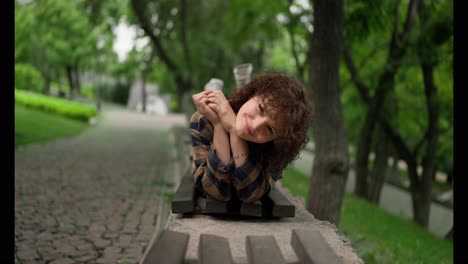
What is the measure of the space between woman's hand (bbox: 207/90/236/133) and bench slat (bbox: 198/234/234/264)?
2.40ft

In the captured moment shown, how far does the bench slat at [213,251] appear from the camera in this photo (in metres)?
2.06

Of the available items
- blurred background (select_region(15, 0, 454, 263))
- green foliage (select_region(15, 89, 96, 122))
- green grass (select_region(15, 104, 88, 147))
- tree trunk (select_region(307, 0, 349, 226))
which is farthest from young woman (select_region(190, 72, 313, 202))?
green foliage (select_region(15, 89, 96, 122))

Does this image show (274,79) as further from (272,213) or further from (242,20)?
(242,20)

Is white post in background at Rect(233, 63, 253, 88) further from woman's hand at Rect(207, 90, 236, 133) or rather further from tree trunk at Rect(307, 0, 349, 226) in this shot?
woman's hand at Rect(207, 90, 236, 133)

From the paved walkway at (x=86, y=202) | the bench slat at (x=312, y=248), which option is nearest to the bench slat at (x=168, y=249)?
the bench slat at (x=312, y=248)

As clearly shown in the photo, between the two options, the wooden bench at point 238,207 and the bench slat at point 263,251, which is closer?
the bench slat at point 263,251

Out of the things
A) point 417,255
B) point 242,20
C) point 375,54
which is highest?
point 242,20

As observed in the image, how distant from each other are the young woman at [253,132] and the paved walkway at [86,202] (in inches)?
87.6

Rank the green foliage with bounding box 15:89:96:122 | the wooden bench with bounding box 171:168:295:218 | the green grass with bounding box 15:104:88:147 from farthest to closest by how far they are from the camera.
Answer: the green foliage with bounding box 15:89:96:122 < the green grass with bounding box 15:104:88:147 < the wooden bench with bounding box 171:168:295:218

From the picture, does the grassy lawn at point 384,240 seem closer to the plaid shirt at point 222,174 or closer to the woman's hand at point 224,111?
the plaid shirt at point 222,174

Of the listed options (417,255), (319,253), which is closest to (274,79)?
(319,253)

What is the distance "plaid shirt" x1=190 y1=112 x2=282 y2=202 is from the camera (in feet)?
9.19
